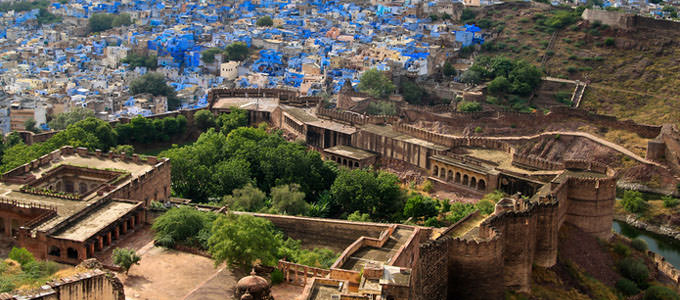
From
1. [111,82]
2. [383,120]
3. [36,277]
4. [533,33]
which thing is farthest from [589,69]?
[36,277]

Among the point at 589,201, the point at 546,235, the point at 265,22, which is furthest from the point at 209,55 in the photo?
the point at 546,235

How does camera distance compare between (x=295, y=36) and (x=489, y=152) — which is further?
(x=295, y=36)

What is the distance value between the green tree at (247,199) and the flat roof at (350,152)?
25.2ft

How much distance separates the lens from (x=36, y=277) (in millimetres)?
17859

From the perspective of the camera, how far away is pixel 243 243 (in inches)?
744

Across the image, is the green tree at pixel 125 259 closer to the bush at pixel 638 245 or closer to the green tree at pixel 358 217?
the green tree at pixel 358 217

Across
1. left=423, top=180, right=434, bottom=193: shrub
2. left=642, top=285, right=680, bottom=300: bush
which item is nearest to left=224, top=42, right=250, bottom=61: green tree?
left=423, top=180, right=434, bottom=193: shrub

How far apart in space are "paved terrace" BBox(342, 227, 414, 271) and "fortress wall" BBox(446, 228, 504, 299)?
1439 millimetres

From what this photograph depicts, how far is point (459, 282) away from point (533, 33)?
4068 centimetres

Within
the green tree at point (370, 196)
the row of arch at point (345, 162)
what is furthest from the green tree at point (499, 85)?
the green tree at point (370, 196)

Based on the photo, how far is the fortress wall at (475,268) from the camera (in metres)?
21.2

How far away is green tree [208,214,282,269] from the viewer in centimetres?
1892

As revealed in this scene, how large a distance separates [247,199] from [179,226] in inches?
272

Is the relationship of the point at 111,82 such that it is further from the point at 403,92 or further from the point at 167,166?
the point at 167,166
